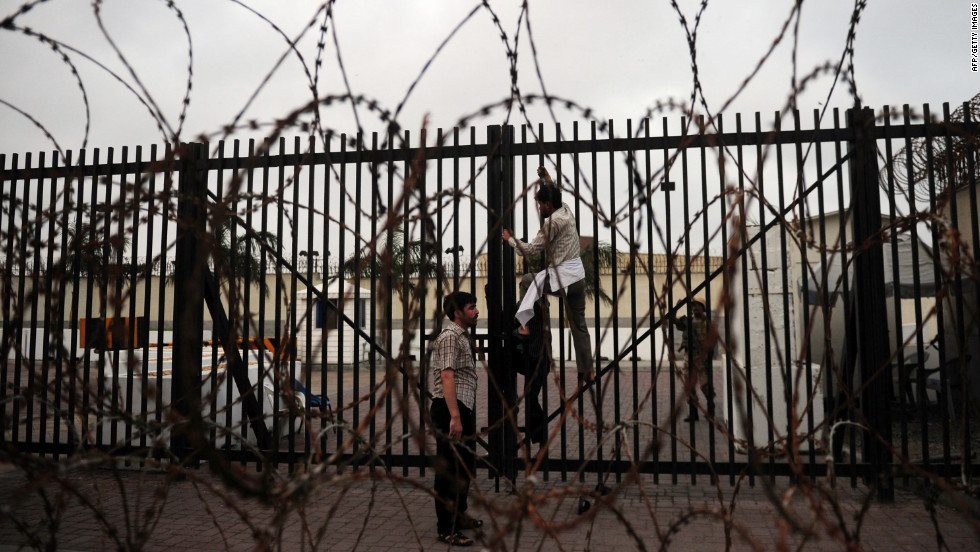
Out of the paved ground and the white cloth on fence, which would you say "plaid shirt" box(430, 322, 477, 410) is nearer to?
the paved ground

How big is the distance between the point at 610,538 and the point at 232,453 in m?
3.24

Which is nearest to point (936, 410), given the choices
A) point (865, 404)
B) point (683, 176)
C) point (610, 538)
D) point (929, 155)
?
point (865, 404)

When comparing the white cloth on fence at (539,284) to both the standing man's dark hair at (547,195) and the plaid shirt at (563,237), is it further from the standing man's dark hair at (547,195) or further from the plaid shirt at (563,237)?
the standing man's dark hair at (547,195)

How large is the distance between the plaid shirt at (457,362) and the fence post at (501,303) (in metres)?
0.60

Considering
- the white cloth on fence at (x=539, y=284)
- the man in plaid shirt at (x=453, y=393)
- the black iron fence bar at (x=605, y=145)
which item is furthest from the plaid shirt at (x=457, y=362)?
the black iron fence bar at (x=605, y=145)

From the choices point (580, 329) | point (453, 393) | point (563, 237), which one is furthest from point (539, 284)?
point (453, 393)

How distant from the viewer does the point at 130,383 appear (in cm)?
547

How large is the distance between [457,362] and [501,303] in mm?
1040

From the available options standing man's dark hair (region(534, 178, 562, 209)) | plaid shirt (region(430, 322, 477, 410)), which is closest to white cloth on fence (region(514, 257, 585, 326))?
standing man's dark hair (region(534, 178, 562, 209))

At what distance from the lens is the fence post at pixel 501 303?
5055mm

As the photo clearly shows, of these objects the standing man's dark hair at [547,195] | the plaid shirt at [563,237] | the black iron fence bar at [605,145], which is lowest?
the plaid shirt at [563,237]

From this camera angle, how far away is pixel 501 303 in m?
5.29

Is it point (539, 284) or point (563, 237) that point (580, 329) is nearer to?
point (539, 284)

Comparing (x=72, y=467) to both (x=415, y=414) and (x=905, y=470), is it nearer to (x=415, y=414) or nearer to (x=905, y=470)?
(x=905, y=470)
